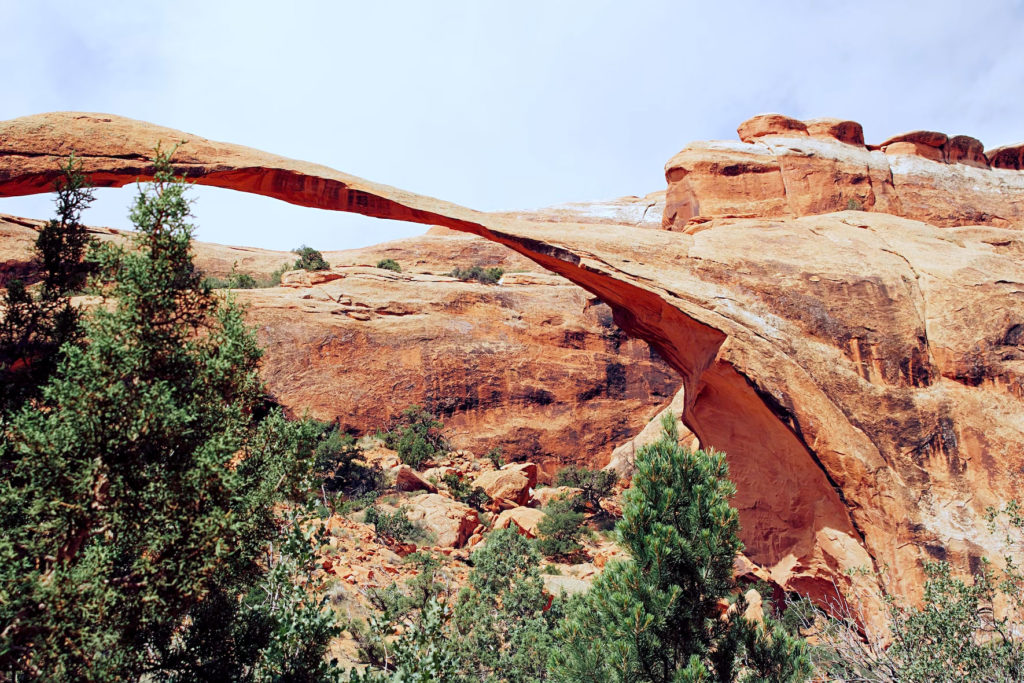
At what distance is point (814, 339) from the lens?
33.9ft

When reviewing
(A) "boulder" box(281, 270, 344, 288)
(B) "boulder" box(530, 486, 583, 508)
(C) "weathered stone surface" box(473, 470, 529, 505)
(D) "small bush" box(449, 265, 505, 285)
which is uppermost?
(D) "small bush" box(449, 265, 505, 285)

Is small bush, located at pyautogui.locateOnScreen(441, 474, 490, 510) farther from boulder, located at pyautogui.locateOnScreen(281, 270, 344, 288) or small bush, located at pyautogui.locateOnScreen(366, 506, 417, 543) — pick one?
boulder, located at pyautogui.locateOnScreen(281, 270, 344, 288)

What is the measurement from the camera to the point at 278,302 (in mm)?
22406

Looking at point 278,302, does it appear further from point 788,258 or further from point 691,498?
point 691,498

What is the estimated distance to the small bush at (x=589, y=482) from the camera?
19641 mm

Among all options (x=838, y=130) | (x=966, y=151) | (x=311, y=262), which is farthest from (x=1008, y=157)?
(x=311, y=262)

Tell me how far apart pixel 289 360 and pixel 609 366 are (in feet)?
35.0

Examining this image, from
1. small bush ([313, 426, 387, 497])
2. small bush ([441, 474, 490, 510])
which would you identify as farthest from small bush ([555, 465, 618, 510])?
small bush ([313, 426, 387, 497])

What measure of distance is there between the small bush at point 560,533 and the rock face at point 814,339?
4.29 m

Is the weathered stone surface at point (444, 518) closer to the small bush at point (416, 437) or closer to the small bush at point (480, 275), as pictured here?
the small bush at point (416, 437)

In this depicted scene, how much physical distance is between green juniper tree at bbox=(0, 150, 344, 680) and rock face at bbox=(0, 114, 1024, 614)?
14.5ft

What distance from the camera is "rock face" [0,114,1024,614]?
934 centimetres

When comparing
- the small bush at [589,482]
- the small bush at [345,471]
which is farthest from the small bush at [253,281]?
the small bush at [589,482]

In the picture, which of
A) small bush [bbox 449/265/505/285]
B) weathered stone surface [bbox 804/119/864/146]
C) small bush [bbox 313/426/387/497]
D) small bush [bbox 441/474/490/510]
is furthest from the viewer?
small bush [bbox 449/265/505/285]
